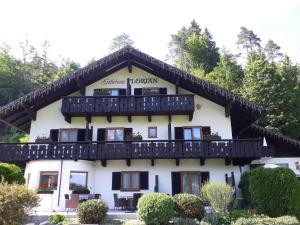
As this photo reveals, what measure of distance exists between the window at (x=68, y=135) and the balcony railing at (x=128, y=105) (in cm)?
134

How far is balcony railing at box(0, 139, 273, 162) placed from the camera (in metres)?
19.8

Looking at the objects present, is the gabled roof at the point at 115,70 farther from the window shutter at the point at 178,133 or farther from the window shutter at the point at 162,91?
the window shutter at the point at 178,133

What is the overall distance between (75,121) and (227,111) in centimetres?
946

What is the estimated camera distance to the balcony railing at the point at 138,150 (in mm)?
19828

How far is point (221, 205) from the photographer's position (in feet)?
49.7

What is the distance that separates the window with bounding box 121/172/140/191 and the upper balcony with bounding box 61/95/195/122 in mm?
3575

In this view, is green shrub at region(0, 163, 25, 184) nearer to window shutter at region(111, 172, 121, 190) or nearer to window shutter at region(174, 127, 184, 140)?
window shutter at region(111, 172, 121, 190)

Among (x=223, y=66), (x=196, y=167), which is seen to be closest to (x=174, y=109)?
(x=196, y=167)

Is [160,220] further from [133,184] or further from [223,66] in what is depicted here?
[223,66]

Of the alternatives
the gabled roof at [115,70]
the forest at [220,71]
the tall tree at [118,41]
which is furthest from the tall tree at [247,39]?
the gabled roof at [115,70]

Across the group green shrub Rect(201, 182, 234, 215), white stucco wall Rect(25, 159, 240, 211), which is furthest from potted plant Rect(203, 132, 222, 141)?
green shrub Rect(201, 182, 234, 215)

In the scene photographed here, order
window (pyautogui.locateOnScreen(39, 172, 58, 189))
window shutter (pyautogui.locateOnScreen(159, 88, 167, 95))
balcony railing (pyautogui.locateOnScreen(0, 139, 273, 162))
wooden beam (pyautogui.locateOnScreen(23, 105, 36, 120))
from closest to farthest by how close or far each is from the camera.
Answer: window (pyautogui.locateOnScreen(39, 172, 58, 189))
balcony railing (pyautogui.locateOnScreen(0, 139, 273, 162))
wooden beam (pyautogui.locateOnScreen(23, 105, 36, 120))
window shutter (pyautogui.locateOnScreen(159, 88, 167, 95))

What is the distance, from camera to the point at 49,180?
63.8 ft

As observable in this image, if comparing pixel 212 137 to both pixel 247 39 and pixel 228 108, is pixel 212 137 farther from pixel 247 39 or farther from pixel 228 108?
pixel 247 39
